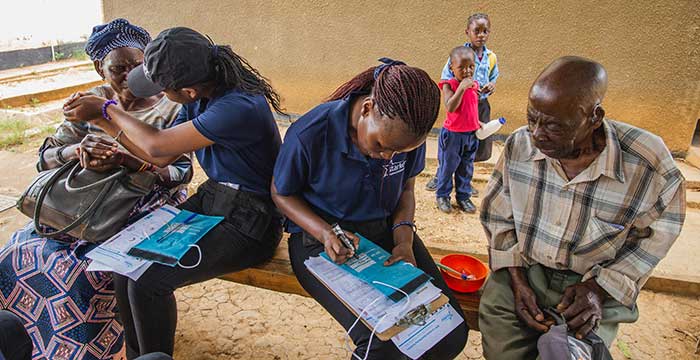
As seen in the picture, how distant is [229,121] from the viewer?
1877 millimetres

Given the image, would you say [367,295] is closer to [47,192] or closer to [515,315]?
[515,315]

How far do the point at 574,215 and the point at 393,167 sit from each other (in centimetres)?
69

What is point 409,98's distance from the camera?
1.55 meters

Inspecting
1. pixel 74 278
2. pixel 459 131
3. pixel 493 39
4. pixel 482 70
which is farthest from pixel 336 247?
pixel 493 39

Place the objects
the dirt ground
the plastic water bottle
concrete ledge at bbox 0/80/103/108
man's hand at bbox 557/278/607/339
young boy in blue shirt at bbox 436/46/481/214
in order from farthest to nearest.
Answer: concrete ledge at bbox 0/80/103/108 < the plastic water bottle < young boy in blue shirt at bbox 436/46/481/214 < the dirt ground < man's hand at bbox 557/278/607/339

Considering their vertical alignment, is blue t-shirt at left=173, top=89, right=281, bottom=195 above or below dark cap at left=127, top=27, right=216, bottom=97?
below

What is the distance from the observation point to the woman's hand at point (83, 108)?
1996mm

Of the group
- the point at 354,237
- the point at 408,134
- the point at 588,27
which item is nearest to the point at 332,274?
the point at 354,237

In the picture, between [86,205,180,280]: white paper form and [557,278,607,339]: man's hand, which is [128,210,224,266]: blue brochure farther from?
[557,278,607,339]: man's hand

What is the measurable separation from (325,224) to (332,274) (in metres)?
0.21

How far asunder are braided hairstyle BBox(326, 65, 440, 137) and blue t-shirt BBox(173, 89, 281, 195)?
0.58 meters

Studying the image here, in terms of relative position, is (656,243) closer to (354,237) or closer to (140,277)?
(354,237)

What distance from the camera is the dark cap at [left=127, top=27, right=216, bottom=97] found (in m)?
1.80

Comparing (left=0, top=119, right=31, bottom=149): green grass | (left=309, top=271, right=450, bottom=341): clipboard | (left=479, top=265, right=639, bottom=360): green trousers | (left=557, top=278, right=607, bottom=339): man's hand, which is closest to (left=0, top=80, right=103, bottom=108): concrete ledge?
(left=0, top=119, right=31, bottom=149): green grass
